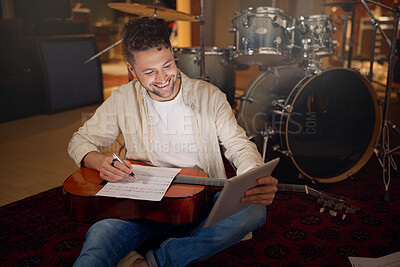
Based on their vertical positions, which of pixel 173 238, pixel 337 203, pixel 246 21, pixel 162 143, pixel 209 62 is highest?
pixel 246 21

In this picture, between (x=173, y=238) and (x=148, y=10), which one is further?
(x=148, y=10)

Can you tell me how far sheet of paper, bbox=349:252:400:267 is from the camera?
1433 millimetres

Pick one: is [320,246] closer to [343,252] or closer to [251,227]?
[343,252]

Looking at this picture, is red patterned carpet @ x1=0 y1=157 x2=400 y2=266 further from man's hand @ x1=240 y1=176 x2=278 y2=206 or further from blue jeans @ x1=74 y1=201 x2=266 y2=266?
man's hand @ x1=240 y1=176 x2=278 y2=206

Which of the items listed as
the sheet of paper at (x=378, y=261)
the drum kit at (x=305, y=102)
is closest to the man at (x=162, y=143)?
the sheet of paper at (x=378, y=261)

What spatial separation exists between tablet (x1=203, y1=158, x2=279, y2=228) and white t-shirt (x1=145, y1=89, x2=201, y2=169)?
49 centimetres

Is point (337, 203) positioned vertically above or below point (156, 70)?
below

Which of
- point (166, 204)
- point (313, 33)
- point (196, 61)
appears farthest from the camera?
point (196, 61)

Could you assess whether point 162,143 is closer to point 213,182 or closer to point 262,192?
point 213,182

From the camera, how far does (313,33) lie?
2.42m

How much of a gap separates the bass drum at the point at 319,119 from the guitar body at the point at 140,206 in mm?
942

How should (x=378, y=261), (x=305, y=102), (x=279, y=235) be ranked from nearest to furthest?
(x=378, y=261), (x=279, y=235), (x=305, y=102)

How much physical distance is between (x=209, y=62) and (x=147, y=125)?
1.30 meters

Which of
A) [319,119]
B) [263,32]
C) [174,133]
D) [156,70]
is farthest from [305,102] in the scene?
[156,70]
